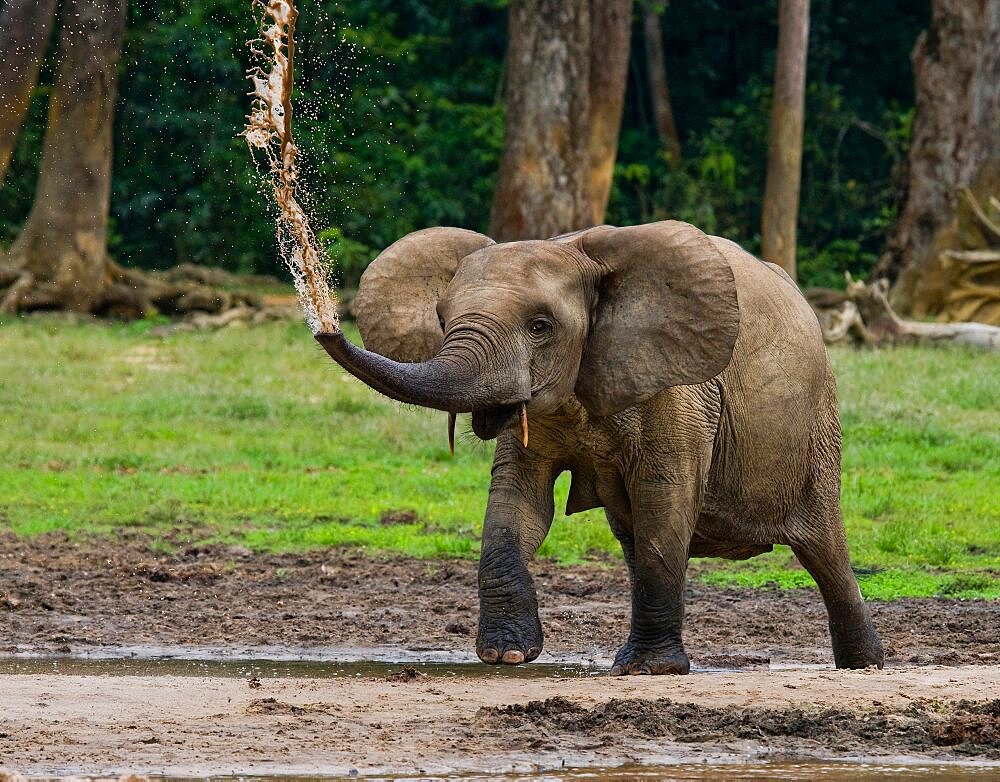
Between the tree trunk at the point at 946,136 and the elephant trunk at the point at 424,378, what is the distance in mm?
16095

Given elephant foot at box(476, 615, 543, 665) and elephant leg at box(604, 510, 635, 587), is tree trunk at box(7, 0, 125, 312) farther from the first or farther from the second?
elephant foot at box(476, 615, 543, 665)

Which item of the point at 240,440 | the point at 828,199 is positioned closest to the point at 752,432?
the point at 240,440

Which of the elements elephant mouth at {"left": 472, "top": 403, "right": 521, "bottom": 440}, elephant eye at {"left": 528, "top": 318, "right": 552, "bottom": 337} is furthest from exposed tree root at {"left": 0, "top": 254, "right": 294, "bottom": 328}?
elephant mouth at {"left": 472, "top": 403, "right": 521, "bottom": 440}

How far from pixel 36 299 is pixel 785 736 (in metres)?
17.1

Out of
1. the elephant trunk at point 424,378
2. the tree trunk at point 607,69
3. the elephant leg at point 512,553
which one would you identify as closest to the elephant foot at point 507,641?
the elephant leg at point 512,553

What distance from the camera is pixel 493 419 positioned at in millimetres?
7141

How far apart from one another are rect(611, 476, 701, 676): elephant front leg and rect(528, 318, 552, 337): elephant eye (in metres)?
0.79

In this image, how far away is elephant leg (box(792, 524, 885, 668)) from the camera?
862 cm

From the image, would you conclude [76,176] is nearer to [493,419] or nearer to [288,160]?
[288,160]

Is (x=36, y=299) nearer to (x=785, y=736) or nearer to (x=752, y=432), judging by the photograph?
(x=752, y=432)

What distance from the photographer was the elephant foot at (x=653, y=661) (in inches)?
305

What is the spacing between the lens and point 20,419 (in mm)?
15727

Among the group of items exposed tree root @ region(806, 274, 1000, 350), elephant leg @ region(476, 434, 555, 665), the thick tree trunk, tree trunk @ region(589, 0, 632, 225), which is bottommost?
elephant leg @ region(476, 434, 555, 665)

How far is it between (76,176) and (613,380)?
16.4 m
